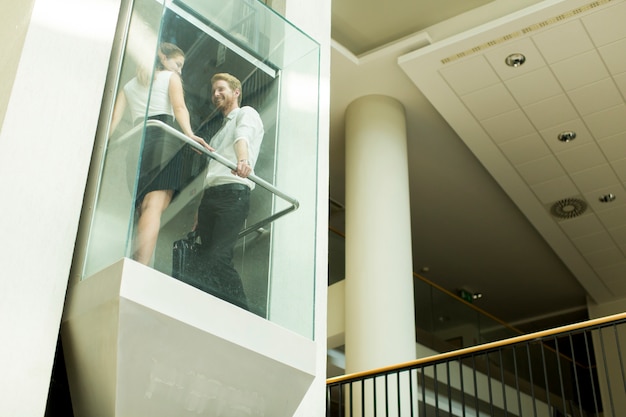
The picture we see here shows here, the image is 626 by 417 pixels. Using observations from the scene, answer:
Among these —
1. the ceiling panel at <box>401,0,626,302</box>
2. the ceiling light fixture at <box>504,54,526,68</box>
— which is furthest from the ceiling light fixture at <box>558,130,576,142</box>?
the ceiling light fixture at <box>504,54,526,68</box>

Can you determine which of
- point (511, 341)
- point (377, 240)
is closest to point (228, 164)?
point (511, 341)

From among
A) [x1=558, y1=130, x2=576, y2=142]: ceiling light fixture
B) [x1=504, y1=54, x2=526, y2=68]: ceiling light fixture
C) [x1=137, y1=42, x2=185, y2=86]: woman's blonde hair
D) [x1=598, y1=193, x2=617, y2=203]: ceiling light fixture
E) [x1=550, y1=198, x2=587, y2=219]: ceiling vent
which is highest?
[x1=504, y1=54, x2=526, y2=68]: ceiling light fixture

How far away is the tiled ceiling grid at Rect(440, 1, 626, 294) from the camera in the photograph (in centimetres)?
746

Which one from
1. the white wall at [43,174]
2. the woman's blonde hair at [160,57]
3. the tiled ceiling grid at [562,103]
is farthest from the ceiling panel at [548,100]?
the white wall at [43,174]

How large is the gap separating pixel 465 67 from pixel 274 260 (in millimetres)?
5001

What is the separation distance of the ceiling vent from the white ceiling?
9cm

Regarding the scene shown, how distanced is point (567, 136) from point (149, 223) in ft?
21.8

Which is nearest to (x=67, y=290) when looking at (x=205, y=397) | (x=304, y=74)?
(x=205, y=397)

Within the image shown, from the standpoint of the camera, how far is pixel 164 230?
3.01 meters

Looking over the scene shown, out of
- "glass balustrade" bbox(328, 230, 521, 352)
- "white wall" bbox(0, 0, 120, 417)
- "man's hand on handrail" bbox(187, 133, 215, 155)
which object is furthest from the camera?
"glass balustrade" bbox(328, 230, 521, 352)

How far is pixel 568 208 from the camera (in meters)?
9.87

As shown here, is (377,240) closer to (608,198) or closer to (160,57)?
(608,198)

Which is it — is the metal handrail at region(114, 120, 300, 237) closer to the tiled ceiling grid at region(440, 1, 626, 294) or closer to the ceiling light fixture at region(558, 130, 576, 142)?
the tiled ceiling grid at region(440, 1, 626, 294)

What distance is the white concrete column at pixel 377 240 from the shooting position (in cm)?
735
